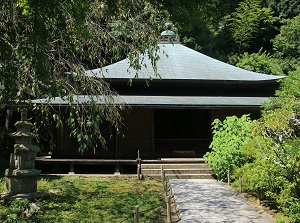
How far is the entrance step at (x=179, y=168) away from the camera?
42.7 ft

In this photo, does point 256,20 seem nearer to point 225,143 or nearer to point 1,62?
point 225,143

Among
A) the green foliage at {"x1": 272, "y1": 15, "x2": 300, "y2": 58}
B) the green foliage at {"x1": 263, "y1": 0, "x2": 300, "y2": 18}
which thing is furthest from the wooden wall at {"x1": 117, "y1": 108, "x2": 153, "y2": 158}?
the green foliage at {"x1": 263, "y1": 0, "x2": 300, "y2": 18}

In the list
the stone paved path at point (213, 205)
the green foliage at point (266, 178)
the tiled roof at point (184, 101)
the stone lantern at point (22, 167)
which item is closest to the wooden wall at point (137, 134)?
the tiled roof at point (184, 101)

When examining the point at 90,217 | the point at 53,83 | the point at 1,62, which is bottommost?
the point at 90,217

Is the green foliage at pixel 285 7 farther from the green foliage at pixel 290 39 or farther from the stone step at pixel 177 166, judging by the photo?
the stone step at pixel 177 166

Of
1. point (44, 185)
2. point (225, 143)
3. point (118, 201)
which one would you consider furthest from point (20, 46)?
point (225, 143)

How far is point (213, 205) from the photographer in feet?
29.4

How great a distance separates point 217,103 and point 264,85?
3572mm

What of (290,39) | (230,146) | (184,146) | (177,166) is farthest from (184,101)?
(290,39)

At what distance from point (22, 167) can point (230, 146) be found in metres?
6.49

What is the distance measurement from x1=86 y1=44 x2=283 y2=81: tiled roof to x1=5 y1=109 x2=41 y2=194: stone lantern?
20.5 feet

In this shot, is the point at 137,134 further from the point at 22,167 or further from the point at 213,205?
the point at 213,205

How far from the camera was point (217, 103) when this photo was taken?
14922 mm

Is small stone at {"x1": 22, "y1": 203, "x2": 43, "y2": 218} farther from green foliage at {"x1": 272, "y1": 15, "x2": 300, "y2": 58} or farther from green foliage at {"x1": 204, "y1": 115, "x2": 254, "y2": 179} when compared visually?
green foliage at {"x1": 272, "y1": 15, "x2": 300, "y2": 58}
